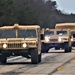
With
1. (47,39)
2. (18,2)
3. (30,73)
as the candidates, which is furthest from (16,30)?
(18,2)

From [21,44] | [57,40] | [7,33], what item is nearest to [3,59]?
[7,33]

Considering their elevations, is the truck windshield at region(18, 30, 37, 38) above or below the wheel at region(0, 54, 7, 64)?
above

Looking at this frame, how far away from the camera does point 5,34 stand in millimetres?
25609

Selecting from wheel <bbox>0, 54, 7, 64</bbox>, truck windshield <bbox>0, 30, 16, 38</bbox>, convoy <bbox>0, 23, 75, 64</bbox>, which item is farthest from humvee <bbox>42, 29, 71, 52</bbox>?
truck windshield <bbox>0, 30, 16, 38</bbox>

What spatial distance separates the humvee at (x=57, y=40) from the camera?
39.2 meters

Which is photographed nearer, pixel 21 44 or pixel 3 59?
pixel 21 44

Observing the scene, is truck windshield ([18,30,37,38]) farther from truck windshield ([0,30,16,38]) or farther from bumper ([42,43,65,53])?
bumper ([42,43,65,53])

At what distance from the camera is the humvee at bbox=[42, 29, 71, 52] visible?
39250 millimetres

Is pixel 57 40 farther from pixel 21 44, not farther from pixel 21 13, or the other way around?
pixel 21 13

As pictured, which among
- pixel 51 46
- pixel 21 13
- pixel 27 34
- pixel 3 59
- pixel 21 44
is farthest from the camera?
pixel 21 13

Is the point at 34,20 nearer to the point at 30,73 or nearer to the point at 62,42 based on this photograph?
the point at 62,42

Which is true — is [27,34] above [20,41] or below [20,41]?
above

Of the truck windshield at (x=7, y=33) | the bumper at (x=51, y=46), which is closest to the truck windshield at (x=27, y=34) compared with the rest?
the truck windshield at (x=7, y=33)

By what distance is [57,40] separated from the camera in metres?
39.2
